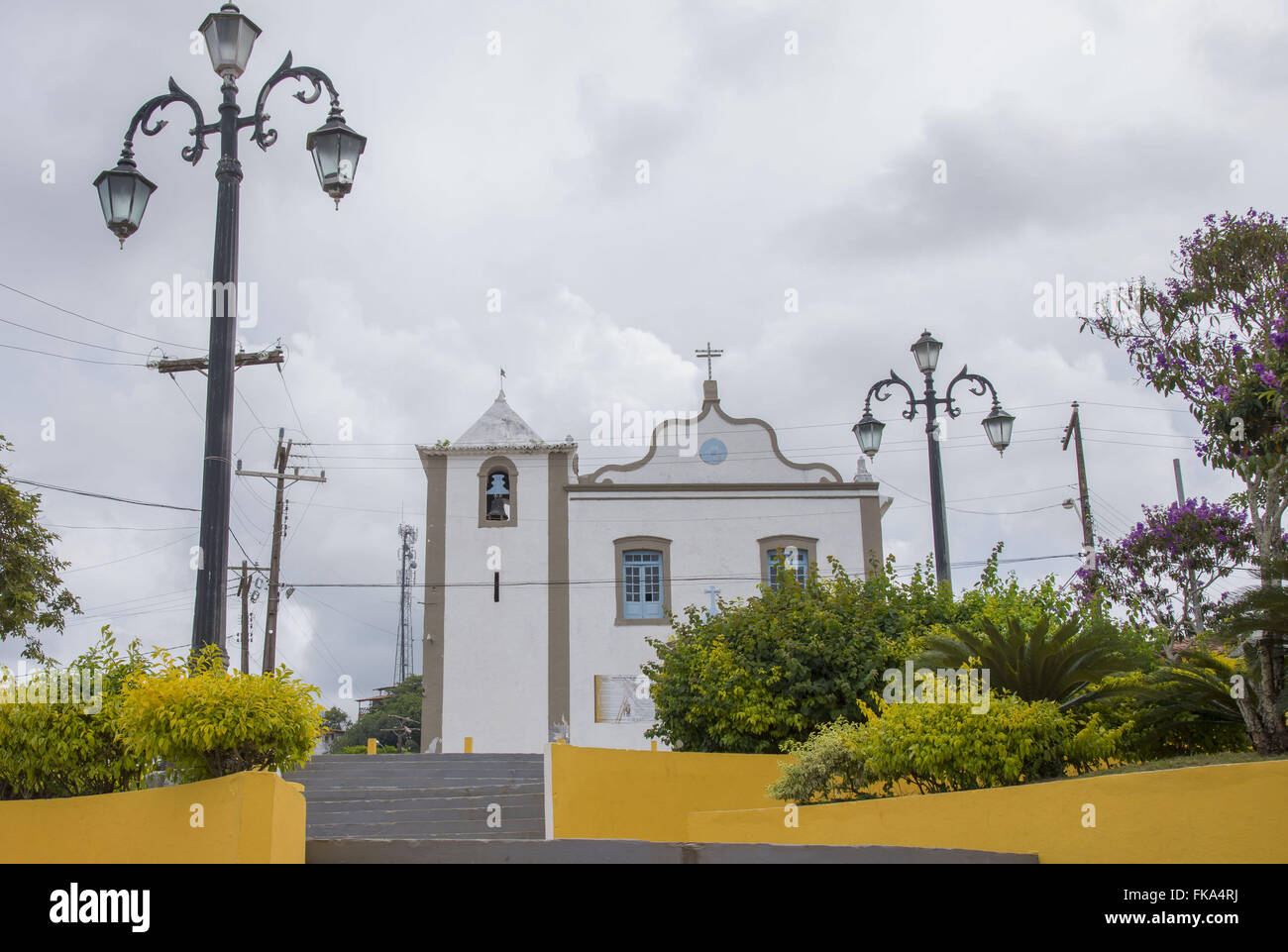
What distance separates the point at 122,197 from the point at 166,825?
178 inches

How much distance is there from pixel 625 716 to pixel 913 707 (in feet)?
54.4

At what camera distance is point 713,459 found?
2680 centimetres

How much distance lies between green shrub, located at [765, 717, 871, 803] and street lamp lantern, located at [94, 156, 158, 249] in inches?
275

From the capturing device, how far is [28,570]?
51.5 ft

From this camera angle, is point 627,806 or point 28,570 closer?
point 627,806

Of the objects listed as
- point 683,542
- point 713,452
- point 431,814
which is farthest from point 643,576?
point 431,814

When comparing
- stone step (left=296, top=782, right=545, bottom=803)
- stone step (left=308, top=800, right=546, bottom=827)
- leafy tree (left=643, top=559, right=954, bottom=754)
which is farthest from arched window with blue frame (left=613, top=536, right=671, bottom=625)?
leafy tree (left=643, top=559, right=954, bottom=754)

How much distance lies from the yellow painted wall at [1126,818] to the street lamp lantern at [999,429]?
712 centimetres

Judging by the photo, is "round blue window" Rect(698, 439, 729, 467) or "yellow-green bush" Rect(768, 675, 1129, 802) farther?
"round blue window" Rect(698, 439, 729, 467)

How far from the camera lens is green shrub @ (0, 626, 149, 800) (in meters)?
7.69

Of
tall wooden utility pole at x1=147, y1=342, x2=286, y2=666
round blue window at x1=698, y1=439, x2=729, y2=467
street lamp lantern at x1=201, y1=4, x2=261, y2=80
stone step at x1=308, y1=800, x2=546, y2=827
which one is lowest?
stone step at x1=308, y1=800, x2=546, y2=827

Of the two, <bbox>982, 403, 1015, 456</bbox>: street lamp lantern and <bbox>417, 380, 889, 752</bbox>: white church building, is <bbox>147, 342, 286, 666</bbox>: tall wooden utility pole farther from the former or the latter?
<bbox>417, 380, 889, 752</bbox>: white church building
